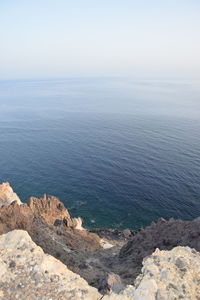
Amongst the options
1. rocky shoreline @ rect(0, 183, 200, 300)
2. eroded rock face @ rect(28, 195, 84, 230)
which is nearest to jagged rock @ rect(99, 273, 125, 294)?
rocky shoreline @ rect(0, 183, 200, 300)

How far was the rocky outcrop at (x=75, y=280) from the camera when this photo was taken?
52.6ft

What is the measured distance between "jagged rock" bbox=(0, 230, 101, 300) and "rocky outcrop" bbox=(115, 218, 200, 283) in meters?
12.3

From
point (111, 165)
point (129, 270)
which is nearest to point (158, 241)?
point (129, 270)

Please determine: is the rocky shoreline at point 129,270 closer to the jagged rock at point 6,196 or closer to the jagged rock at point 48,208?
the jagged rock at point 48,208

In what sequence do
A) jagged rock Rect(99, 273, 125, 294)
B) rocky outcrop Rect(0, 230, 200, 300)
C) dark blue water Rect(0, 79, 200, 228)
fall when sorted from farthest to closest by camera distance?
dark blue water Rect(0, 79, 200, 228), jagged rock Rect(99, 273, 125, 294), rocky outcrop Rect(0, 230, 200, 300)

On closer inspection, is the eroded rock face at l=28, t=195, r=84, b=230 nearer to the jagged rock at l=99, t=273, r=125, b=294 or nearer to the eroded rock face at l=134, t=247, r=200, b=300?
the jagged rock at l=99, t=273, r=125, b=294

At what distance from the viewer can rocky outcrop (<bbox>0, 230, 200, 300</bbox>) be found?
52.6 ft

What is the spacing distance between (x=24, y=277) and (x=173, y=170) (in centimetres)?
8215

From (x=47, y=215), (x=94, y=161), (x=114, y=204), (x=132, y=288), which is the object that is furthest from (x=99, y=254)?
(x=94, y=161)

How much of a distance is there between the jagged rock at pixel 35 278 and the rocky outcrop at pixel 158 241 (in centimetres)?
1228

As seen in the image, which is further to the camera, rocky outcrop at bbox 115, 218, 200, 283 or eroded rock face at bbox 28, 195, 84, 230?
eroded rock face at bbox 28, 195, 84, 230

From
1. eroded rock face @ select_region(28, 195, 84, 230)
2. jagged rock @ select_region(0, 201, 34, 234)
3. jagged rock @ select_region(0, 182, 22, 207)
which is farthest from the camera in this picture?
jagged rock @ select_region(0, 182, 22, 207)

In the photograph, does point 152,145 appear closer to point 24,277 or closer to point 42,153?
point 42,153

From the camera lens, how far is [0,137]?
445 ft
